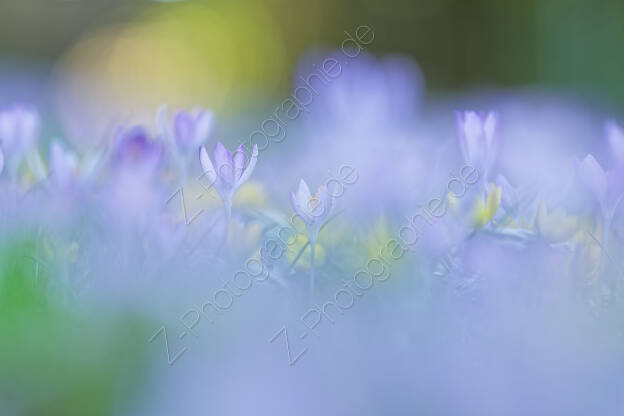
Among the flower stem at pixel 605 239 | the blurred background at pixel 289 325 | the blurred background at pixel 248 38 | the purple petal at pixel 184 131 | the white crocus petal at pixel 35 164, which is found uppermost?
the blurred background at pixel 248 38

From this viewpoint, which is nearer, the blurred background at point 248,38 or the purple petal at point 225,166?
the purple petal at point 225,166

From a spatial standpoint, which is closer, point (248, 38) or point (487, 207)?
point (487, 207)

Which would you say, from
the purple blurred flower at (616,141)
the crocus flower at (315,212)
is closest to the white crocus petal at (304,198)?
the crocus flower at (315,212)

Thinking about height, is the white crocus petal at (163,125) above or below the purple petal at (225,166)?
above

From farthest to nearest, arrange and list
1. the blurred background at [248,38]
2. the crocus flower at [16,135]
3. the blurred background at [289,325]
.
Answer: the blurred background at [248,38] < the crocus flower at [16,135] < the blurred background at [289,325]

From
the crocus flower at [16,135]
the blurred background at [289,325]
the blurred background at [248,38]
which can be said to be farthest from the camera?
the blurred background at [248,38]

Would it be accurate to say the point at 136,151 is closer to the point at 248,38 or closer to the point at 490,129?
the point at 490,129

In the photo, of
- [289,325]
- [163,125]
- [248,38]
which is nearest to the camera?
[289,325]

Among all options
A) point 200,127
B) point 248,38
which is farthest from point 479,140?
point 248,38

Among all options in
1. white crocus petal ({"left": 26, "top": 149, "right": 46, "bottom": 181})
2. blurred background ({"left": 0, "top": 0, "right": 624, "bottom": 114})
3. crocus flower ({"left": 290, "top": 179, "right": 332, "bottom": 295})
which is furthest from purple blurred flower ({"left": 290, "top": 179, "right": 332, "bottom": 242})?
blurred background ({"left": 0, "top": 0, "right": 624, "bottom": 114})

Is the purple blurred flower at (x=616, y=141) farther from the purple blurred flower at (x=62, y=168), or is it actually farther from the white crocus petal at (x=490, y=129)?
the purple blurred flower at (x=62, y=168)
